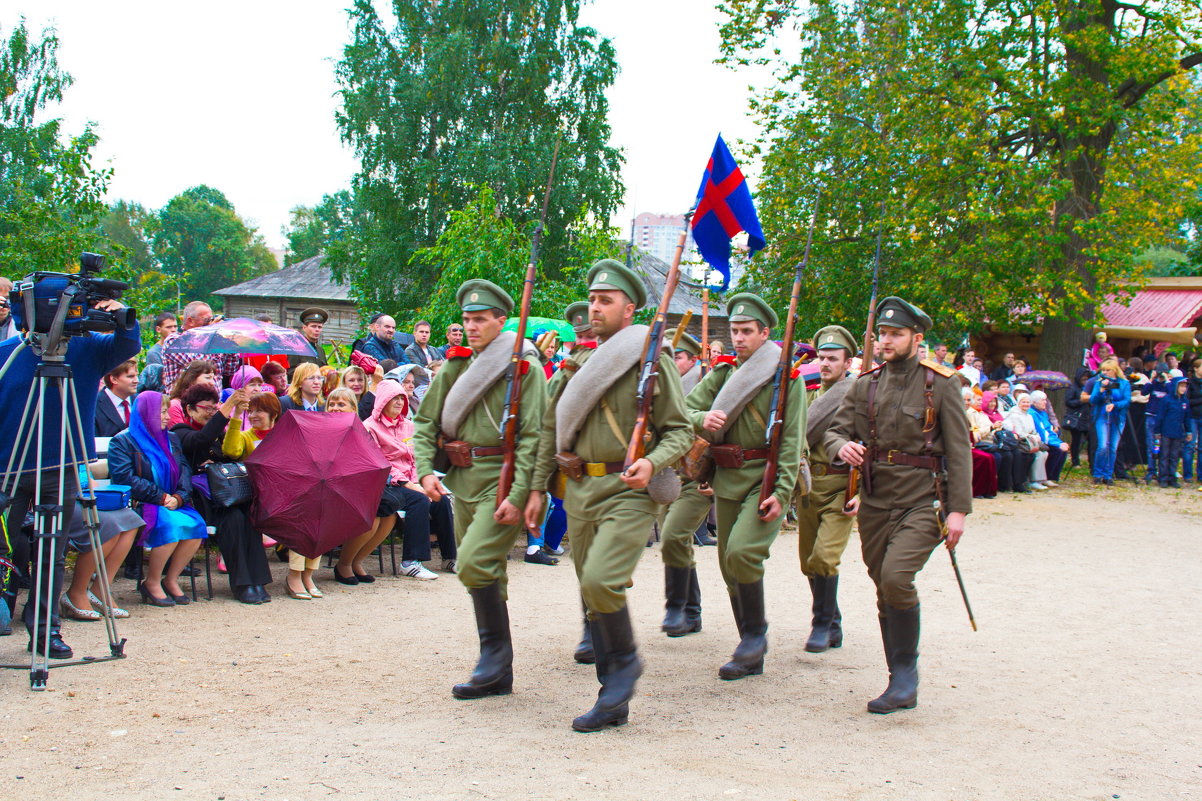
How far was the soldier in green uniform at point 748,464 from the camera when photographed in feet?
19.3

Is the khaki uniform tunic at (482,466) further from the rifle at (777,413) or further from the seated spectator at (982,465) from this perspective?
the seated spectator at (982,465)

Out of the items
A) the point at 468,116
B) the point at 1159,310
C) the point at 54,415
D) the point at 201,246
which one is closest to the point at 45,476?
the point at 54,415

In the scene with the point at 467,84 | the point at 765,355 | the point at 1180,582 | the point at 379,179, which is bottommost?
the point at 1180,582

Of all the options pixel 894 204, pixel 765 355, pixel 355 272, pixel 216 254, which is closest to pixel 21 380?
pixel 765 355

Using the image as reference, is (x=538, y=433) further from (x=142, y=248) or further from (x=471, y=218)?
(x=142, y=248)

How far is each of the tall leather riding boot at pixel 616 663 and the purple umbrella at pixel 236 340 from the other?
18.1 feet

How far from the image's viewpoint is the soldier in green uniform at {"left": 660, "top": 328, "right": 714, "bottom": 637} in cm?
664

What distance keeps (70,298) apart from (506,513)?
2.40 metres

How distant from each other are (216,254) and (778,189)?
61.3 metres

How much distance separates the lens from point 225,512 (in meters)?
7.43

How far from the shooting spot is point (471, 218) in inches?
664

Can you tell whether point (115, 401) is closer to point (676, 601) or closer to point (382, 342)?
point (382, 342)

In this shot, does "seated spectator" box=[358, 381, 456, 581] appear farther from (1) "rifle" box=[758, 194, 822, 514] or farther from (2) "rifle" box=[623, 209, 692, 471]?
(2) "rifle" box=[623, 209, 692, 471]

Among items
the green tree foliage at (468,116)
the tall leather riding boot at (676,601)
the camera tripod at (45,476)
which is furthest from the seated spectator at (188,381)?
the green tree foliage at (468,116)
